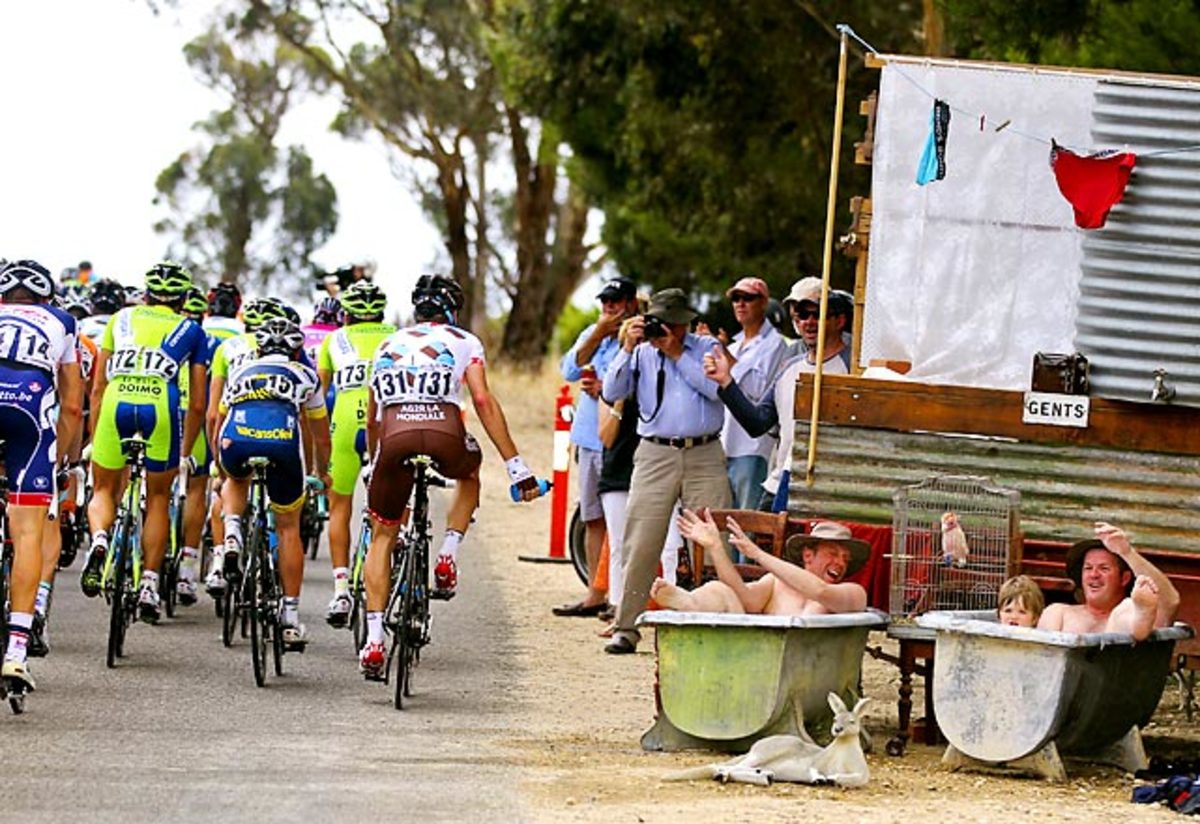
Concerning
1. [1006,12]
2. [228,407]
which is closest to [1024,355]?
[228,407]

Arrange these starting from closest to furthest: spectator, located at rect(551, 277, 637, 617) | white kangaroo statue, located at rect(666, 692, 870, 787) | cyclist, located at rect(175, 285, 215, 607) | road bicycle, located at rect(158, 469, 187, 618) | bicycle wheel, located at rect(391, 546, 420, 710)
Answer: white kangaroo statue, located at rect(666, 692, 870, 787)
bicycle wheel, located at rect(391, 546, 420, 710)
road bicycle, located at rect(158, 469, 187, 618)
cyclist, located at rect(175, 285, 215, 607)
spectator, located at rect(551, 277, 637, 617)

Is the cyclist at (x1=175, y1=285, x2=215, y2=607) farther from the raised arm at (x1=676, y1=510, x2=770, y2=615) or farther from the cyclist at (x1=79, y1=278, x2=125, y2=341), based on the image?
the raised arm at (x1=676, y1=510, x2=770, y2=615)

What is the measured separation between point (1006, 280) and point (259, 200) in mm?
68957

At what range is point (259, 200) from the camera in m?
81.4

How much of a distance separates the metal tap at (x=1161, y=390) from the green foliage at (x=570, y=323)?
44909mm

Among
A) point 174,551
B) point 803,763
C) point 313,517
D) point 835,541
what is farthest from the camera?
point 313,517

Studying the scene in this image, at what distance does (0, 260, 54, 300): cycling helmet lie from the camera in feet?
43.5

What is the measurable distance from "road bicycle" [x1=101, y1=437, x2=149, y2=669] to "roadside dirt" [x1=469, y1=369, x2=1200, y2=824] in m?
2.24

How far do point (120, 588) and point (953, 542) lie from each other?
4.80 metres

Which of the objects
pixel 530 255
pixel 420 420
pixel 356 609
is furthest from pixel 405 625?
pixel 530 255

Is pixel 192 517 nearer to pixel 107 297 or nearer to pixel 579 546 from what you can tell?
pixel 579 546

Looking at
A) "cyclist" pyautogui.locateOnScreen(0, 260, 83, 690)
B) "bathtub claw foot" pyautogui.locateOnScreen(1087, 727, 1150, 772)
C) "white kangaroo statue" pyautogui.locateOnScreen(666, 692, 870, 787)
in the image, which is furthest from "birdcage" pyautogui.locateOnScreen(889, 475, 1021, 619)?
"cyclist" pyautogui.locateOnScreen(0, 260, 83, 690)

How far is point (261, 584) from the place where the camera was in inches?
573

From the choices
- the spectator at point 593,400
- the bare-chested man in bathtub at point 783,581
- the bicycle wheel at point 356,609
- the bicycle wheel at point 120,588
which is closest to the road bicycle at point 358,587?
the bicycle wheel at point 356,609
